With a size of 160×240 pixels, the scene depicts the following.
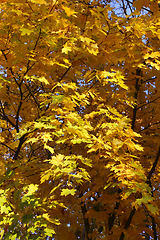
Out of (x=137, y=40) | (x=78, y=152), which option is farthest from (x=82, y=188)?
(x=137, y=40)

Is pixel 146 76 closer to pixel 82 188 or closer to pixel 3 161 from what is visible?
pixel 82 188

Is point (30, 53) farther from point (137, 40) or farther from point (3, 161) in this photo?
point (3, 161)

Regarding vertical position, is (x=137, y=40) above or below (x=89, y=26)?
above

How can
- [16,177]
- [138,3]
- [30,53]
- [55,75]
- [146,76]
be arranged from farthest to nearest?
[146,76] → [55,75] → [138,3] → [16,177] → [30,53]

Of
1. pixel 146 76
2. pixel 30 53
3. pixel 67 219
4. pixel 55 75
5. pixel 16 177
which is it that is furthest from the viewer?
pixel 67 219

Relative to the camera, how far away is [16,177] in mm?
3184

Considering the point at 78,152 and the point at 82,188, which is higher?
the point at 78,152

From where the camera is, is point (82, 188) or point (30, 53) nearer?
point (30, 53)

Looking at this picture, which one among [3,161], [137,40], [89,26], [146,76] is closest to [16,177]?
[3,161]

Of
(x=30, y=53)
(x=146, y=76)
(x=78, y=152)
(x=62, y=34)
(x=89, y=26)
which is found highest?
(x=146, y=76)

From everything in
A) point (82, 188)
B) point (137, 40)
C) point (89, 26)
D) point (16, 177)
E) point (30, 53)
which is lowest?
point (16, 177)

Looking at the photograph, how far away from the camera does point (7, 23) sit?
2830mm

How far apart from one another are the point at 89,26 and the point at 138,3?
1.18m

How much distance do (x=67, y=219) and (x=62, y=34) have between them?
4.15 m
